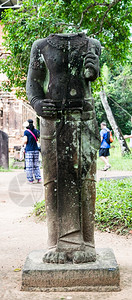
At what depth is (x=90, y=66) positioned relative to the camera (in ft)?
10.4

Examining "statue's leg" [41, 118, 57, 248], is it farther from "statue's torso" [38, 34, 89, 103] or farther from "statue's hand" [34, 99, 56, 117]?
"statue's torso" [38, 34, 89, 103]

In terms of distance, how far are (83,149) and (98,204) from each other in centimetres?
270

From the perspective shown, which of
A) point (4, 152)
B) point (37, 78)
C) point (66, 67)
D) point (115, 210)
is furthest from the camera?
point (4, 152)

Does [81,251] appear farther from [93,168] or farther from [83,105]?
[83,105]

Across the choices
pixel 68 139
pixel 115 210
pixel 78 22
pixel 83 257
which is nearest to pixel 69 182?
pixel 68 139

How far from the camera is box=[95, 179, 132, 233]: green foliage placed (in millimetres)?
5166

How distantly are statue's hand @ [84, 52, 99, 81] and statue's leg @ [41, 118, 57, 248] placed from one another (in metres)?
0.52

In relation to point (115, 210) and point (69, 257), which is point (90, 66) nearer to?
point (69, 257)

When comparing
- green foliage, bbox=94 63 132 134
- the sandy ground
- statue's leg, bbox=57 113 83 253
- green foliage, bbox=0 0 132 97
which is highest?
green foliage, bbox=94 63 132 134

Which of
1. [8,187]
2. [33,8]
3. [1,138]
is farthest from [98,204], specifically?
[1,138]

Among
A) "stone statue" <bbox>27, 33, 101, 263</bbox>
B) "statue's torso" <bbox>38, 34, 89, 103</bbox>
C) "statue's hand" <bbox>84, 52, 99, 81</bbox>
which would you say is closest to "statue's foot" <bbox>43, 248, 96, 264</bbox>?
"stone statue" <bbox>27, 33, 101, 263</bbox>

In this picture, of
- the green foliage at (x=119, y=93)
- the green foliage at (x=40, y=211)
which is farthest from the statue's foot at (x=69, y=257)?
the green foliage at (x=119, y=93)

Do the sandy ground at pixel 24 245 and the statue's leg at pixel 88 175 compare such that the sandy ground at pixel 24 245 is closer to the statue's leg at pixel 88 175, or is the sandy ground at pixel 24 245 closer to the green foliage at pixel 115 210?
the green foliage at pixel 115 210

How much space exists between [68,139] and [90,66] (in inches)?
26.7
